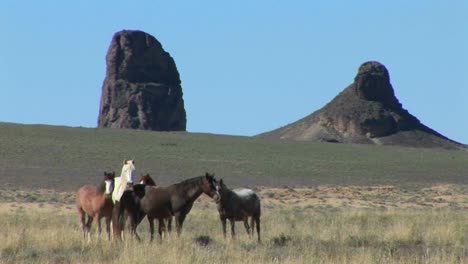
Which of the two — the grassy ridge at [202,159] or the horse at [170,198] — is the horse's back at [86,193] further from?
the grassy ridge at [202,159]

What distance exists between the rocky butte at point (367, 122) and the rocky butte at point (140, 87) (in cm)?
1375

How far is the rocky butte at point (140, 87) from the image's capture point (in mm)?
120250

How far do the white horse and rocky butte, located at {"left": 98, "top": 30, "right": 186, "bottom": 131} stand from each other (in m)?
100

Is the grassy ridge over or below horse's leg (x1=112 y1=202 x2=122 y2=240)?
over

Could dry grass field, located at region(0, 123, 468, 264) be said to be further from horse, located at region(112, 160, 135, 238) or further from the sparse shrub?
horse, located at region(112, 160, 135, 238)

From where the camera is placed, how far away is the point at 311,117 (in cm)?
13250

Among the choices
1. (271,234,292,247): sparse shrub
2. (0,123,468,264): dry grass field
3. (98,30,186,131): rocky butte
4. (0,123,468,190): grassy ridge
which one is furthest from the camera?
(98,30,186,131): rocky butte

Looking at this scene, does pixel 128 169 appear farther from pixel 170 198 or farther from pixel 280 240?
pixel 280 240

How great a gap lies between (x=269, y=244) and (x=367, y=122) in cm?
10945

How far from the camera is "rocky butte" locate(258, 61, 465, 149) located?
12225 centimetres

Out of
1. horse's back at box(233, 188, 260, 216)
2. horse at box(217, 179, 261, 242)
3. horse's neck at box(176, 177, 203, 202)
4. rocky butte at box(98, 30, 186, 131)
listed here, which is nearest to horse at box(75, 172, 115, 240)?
horse's neck at box(176, 177, 203, 202)

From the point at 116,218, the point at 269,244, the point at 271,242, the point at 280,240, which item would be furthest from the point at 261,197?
the point at 116,218

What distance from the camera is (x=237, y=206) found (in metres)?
21.4

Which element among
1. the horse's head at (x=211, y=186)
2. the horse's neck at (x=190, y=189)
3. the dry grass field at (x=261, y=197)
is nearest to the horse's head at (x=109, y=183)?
the dry grass field at (x=261, y=197)
